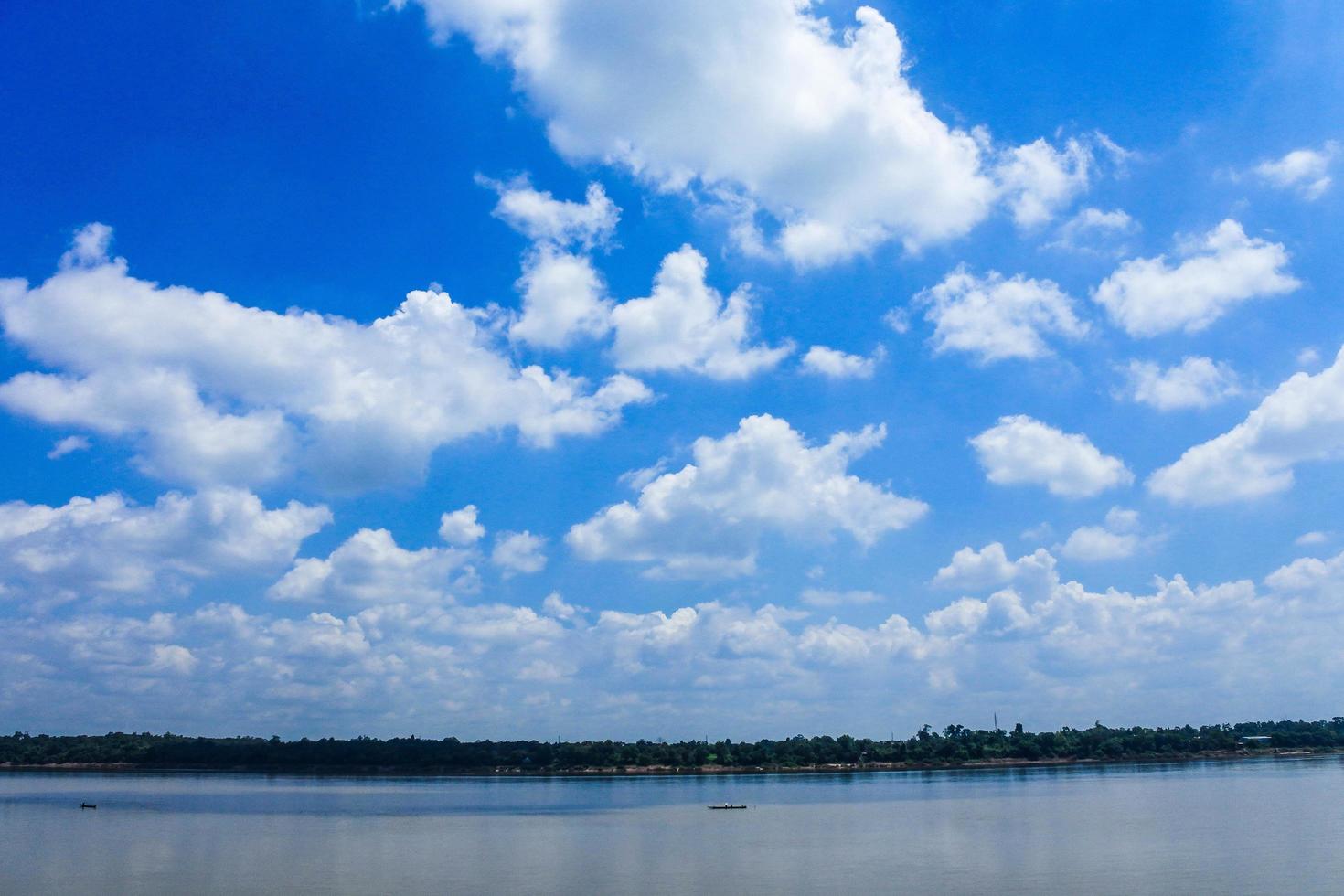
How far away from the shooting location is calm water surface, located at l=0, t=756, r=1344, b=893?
5006 centimetres

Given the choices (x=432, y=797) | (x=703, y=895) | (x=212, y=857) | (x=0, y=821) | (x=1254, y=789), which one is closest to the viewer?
(x=703, y=895)

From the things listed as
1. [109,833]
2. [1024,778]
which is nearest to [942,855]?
[109,833]

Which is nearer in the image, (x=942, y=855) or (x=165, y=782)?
(x=942, y=855)

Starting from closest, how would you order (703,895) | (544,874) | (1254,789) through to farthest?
(703,895)
(544,874)
(1254,789)

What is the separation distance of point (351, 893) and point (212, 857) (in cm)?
2055

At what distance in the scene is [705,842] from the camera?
229 feet

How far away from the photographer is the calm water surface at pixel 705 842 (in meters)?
50.1

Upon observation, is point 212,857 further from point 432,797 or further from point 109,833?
point 432,797

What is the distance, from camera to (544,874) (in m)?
54.7

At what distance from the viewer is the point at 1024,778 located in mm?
159625

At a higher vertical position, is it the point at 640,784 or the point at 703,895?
the point at 703,895

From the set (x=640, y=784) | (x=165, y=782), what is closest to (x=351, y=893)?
(x=640, y=784)

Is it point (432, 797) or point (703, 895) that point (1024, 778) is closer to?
point (432, 797)

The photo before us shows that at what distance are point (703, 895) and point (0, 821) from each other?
77.1 metres
